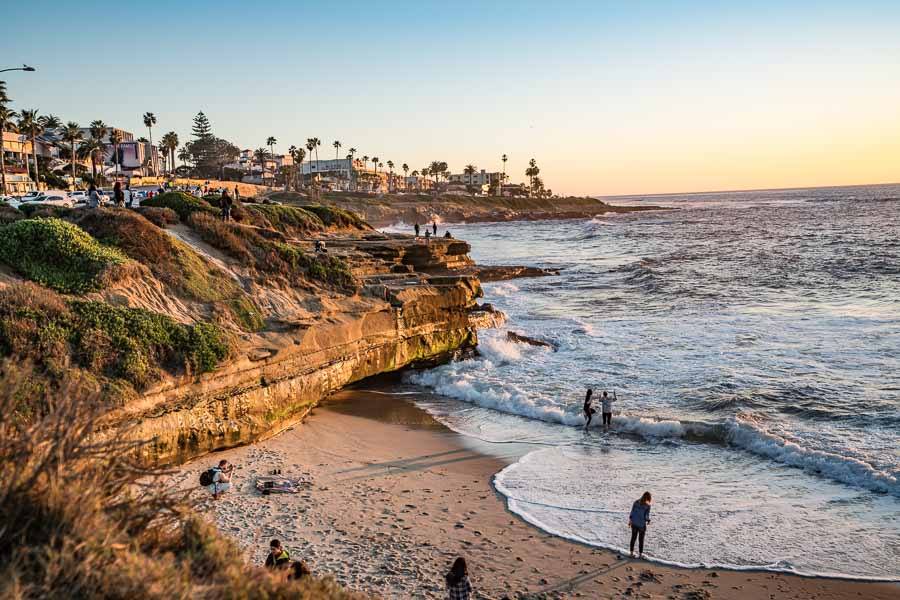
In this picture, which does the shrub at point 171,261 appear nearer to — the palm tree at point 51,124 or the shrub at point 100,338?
the shrub at point 100,338

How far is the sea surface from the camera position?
39.7 feet

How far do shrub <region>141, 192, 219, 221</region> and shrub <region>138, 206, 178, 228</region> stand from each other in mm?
829

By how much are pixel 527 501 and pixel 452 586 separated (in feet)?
14.6

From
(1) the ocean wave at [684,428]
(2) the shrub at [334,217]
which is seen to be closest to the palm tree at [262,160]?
(2) the shrub at [334,217]

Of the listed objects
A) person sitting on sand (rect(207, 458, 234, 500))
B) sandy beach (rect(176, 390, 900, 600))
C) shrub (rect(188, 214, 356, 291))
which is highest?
shrub (rect(188, 214, 356, 291))

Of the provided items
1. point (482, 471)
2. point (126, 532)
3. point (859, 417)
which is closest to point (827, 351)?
point (859, 417)

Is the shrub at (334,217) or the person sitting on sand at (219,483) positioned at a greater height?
the shrub at (334,217)

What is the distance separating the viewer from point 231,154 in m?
141

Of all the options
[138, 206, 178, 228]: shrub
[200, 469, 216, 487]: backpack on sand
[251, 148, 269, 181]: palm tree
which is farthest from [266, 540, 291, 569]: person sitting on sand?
[251, 148, 269, 181]: palm tree

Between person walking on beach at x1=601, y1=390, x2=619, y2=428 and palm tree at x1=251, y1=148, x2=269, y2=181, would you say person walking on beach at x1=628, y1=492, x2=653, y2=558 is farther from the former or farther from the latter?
palm tree at x1=251, y1=148, x2=269, y2=181

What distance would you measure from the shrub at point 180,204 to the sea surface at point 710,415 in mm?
9666

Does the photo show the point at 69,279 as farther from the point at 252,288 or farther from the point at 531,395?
the point at 531,395

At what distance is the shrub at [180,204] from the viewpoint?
23594 mm

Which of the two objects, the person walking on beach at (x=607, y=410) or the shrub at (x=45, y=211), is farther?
the shrub at (x=45, y=211)
